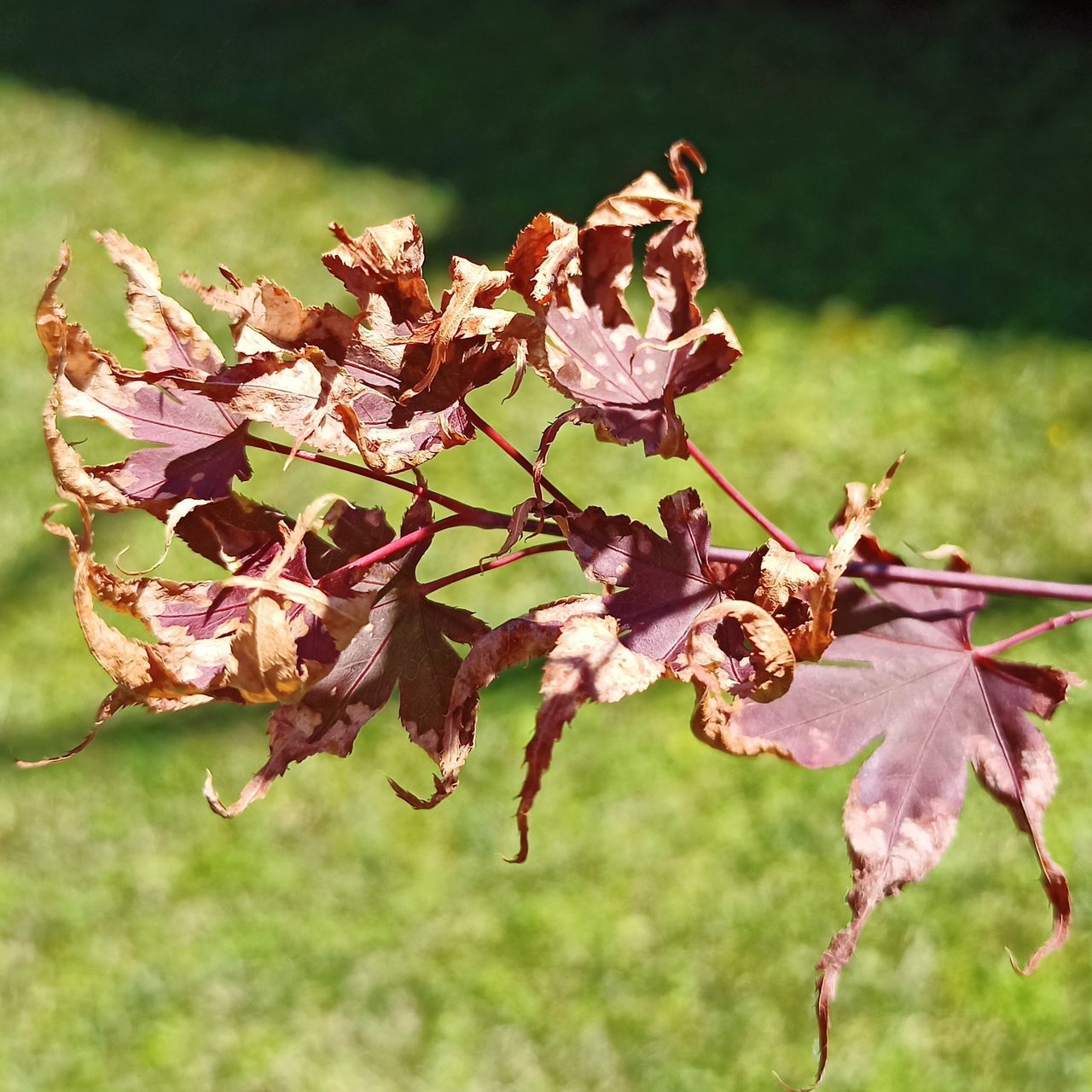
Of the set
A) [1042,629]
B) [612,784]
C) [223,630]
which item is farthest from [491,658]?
[612,784]

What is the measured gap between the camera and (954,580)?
0.86 m

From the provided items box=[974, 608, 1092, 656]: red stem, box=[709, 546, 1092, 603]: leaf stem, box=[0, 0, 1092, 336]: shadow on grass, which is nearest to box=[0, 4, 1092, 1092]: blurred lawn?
box=[0, 0, 1092, 336]: shadow on grass

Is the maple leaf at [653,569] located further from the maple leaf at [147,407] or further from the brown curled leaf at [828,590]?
the maple leaf at [147,407]

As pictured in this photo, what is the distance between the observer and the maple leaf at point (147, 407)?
756mm

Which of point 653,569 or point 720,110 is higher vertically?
point 653,569

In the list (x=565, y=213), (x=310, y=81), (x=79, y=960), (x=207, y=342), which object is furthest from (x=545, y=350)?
(x=310, y=81)

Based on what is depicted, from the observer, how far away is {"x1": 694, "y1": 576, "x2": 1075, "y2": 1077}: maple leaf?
0.80 meters

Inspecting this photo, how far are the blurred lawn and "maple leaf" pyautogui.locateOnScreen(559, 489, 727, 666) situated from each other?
5.36 ft

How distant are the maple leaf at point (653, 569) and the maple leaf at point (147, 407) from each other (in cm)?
25

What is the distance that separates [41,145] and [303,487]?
2048mm

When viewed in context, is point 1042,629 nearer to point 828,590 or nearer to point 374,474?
point 828,590

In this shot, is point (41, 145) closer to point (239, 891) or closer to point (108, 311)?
point (108, 311)

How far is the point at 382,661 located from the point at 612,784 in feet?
5.93

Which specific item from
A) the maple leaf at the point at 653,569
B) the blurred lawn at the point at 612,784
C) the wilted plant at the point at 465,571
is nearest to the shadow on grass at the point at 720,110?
the blurred lawn at the point at 612,784
